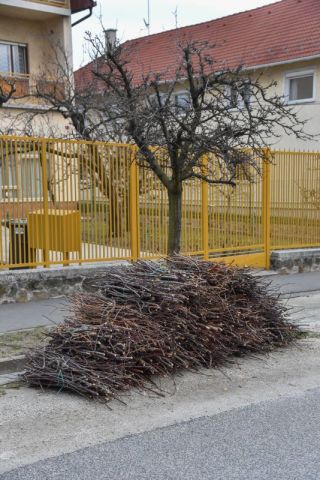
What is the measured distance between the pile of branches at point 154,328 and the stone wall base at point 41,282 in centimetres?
249

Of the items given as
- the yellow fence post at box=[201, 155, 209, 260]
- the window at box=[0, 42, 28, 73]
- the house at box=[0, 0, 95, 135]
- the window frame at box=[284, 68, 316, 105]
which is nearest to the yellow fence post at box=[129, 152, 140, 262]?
the yellow fence post at box=[201, 155, 209, 260]

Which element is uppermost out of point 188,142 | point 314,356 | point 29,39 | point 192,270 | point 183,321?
point 29,39

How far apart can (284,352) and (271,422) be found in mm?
2165

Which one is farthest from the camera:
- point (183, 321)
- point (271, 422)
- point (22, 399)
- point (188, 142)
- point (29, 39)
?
point (29, 39)

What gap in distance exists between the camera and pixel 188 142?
23.7ft

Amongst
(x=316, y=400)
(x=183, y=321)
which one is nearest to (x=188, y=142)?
(x=183, y=321)

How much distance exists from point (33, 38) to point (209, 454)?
870 inches

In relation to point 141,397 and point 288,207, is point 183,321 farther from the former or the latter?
point 288,207

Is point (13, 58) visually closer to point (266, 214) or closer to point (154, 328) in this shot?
point (266, 214)

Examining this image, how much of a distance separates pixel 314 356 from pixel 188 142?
302 cm

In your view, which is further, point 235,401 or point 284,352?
point 284,352

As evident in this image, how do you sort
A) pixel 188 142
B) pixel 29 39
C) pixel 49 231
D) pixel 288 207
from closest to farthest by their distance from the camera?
pixel 188 142 < pixel 49 231 < pixel 288 207 < pixel 29 39

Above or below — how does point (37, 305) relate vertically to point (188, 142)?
below

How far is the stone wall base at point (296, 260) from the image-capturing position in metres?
11.9
